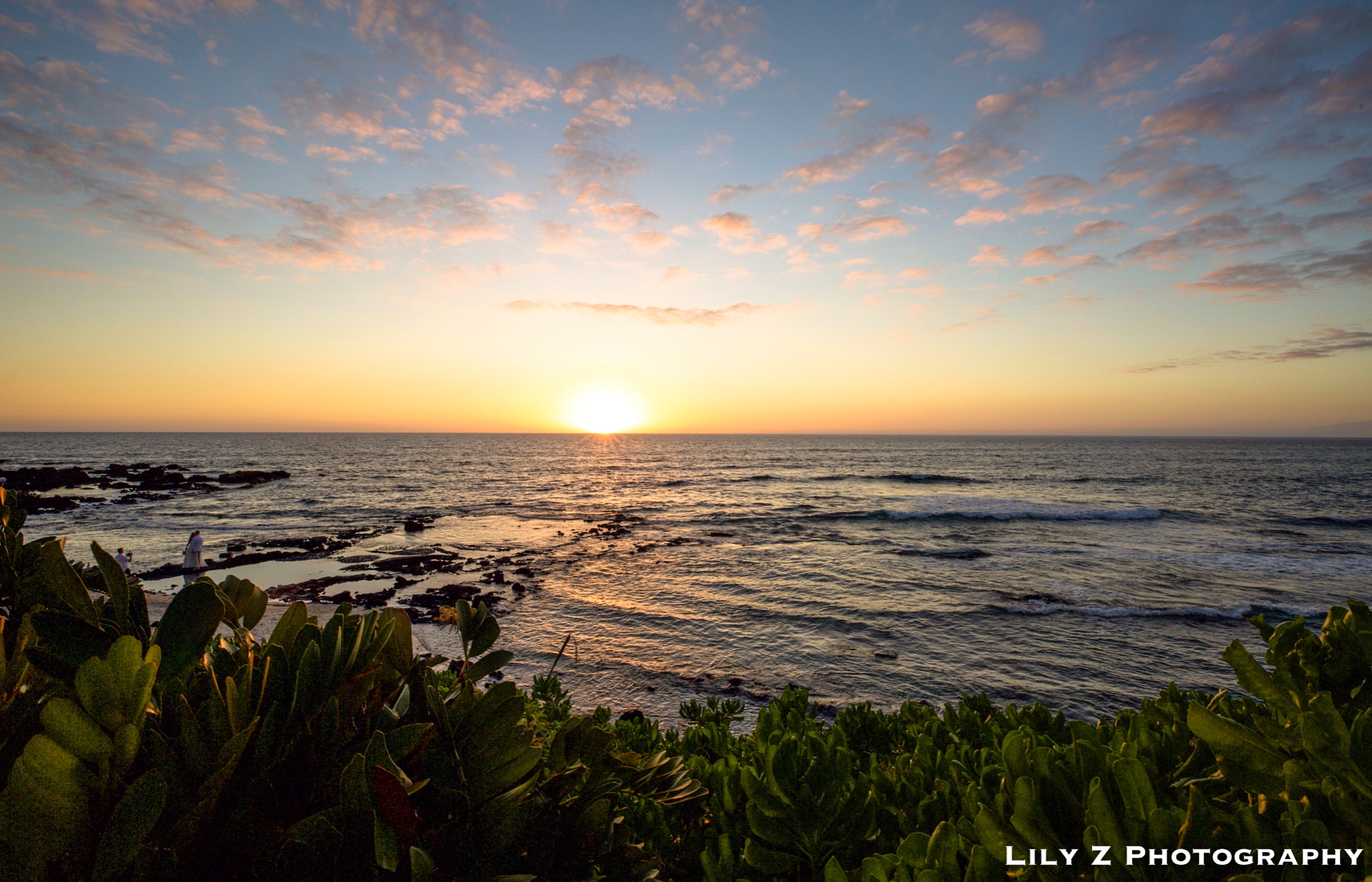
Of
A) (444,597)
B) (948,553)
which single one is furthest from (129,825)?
(948,553)

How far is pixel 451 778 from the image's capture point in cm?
103

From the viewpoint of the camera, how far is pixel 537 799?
1129 mm

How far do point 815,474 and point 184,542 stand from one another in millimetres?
48700

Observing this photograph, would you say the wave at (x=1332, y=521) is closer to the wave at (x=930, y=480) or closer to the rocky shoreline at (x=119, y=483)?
the wave at (x=930, y=480)

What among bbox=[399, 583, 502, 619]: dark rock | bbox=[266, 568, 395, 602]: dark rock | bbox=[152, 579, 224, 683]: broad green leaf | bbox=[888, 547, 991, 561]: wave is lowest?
bbox=[399, 583, 502, 619]: dark rock

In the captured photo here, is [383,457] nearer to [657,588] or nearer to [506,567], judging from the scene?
[506,567]

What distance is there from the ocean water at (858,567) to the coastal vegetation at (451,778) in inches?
342

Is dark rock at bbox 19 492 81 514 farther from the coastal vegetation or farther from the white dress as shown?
the coastal vegetation

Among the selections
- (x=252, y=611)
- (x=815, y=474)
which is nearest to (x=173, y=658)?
(x=252, y=611)

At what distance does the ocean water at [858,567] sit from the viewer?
11.1 m

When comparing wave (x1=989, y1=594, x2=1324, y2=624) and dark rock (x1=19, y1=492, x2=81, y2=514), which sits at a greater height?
dark rock (x1=19, y1=492, x2=81, y2=514)

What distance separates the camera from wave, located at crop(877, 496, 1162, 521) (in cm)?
3052

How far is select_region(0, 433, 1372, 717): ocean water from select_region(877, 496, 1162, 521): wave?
0.27 metres

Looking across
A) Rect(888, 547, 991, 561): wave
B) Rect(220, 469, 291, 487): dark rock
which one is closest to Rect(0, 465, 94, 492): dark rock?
Rect(220, 469, 291, 487): dark rock
